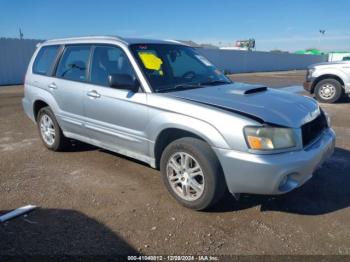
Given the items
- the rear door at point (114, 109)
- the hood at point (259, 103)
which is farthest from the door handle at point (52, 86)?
the hood at point (259, 103)

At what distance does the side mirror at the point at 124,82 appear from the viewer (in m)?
3.75

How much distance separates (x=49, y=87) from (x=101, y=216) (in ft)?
8.55

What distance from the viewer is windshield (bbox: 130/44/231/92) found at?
13.0ft

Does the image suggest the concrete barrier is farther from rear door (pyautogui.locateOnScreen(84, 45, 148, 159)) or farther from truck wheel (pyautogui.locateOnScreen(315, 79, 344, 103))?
rear door (pyautogui.locateOnScreen(84, 45, 148, 159))

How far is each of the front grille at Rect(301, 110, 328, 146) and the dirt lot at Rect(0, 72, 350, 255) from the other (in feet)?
2.48

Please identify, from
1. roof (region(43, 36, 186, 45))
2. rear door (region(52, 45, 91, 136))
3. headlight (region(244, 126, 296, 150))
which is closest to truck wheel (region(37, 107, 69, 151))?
Answer: rear door (region(52, 45, 91, 136))

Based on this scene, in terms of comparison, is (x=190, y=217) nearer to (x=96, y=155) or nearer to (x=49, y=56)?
(x=96, y=155)

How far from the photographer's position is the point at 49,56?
5453 millimetres

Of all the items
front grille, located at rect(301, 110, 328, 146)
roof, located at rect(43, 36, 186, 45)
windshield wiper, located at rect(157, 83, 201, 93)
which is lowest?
front grille, located at rect(301, 110, 328, 146)

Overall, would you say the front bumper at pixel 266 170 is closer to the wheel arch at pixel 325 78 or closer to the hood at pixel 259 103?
the hood at pixel 259 103

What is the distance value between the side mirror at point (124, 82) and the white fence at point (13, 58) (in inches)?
716

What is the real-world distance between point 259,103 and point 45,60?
149 inches

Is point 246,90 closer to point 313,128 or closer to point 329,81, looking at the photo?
point 313,128

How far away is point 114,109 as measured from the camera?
4.09 metres
